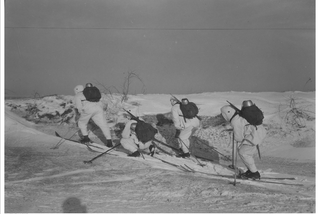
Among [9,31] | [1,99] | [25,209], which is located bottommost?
[25,209]

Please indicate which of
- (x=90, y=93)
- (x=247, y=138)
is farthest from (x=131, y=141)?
(x=247, y=138)

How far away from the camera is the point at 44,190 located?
20.1 feet

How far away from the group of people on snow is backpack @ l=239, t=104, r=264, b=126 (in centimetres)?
5

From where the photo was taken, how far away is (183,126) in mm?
8625

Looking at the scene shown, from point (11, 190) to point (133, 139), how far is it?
8.70ft

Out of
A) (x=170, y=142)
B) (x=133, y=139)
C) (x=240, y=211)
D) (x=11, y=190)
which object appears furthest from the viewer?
(x=170, y=142)

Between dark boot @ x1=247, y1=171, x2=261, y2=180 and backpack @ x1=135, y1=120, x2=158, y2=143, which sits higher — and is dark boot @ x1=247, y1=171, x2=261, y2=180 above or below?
below

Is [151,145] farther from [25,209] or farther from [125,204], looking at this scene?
[25,209]

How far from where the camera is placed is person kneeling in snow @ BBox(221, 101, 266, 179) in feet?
21.5

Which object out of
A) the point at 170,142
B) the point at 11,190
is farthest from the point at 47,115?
the point at 11,190

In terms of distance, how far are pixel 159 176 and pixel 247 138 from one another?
5.44ft

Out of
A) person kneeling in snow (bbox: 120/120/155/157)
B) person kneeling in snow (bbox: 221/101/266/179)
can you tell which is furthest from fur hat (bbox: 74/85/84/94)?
person kneeling in snow (bbox: 221/101/266/179)

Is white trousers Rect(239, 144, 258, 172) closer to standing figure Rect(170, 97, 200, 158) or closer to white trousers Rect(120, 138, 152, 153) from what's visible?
standing figure Rect(170, 97, 200, 158)

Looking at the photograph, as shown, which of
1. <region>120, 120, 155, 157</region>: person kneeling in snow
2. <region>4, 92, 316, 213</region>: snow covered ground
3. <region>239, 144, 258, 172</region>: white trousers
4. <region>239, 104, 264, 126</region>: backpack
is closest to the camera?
<region>4, 92, 316, 213</region>: snow covered ground
